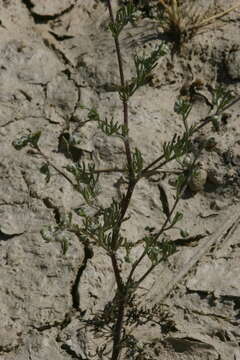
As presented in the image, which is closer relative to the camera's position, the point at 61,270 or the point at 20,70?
the point at 61,270

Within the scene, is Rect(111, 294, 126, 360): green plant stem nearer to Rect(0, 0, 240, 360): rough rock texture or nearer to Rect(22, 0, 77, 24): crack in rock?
Rect(0, 0, 240, 360): rough rock texture

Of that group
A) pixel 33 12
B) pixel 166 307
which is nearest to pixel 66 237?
pixel 166 307

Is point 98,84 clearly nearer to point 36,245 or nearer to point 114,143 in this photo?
point 114,143

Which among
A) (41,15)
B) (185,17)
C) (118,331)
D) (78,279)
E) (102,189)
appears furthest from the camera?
(41,15)

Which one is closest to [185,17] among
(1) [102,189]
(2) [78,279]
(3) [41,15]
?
(3) [41,15]

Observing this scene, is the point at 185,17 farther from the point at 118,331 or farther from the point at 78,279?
the point at 118,331

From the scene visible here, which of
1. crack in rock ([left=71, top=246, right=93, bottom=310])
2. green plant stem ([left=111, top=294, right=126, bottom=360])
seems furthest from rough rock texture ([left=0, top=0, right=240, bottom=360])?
green plant stem ([left=111, top=294, right=126, bottom=360])

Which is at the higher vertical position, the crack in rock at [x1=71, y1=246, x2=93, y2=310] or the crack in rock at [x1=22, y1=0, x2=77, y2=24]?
the crack in rock at [x1=22, y1=0, x2=77, y2=24]

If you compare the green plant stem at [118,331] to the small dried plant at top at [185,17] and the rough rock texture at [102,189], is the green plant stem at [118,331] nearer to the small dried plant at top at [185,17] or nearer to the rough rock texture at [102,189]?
the rough rock texture at [102,189]
